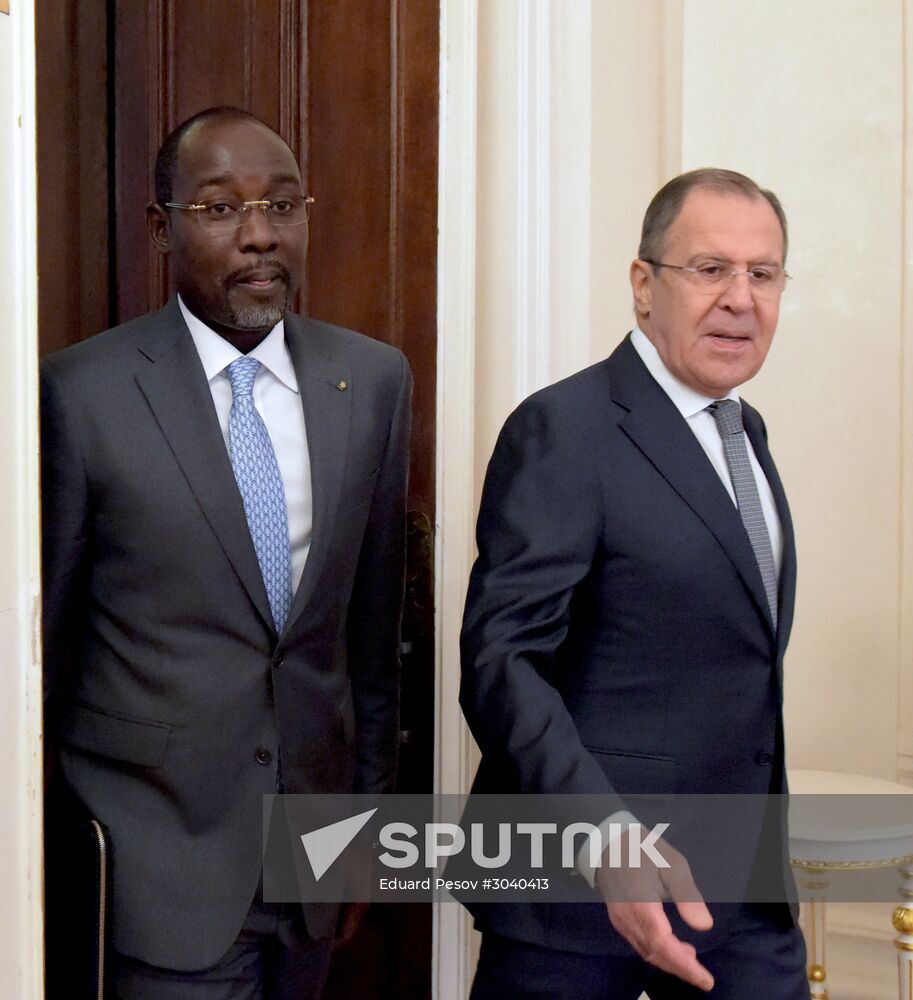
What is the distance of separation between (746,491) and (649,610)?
10.2 inches

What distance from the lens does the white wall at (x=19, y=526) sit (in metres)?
1.57

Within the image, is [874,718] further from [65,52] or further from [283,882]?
[65,52]

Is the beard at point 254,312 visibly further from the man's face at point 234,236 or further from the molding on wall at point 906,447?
the molding on wall at point 906,447

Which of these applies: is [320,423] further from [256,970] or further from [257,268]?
[256,970]

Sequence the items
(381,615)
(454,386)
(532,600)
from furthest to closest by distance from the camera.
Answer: (454,386)
(381,615)
(532,600)

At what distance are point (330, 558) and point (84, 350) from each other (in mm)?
484

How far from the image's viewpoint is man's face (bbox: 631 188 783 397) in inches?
78.8

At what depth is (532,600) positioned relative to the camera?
180 centimetres

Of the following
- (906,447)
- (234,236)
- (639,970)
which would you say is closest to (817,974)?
(906,447)

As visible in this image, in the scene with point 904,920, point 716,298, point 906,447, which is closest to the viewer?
point 716,298

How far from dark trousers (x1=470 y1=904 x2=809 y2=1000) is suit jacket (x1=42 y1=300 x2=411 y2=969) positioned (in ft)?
0.97

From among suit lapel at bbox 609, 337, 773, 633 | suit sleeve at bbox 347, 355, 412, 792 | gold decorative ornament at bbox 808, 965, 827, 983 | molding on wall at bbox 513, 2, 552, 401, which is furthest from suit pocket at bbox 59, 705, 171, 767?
gold decorative ornament at bbox 808, 965, 827, 983

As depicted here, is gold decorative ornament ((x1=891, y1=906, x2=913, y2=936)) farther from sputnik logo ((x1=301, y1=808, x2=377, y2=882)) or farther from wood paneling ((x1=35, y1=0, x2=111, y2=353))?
wood paneling ((x1=35, y1=0, x2=111, y2=353))

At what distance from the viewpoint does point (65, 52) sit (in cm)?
279
